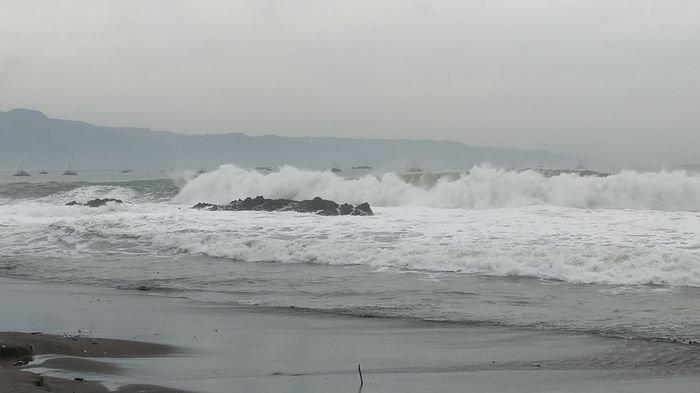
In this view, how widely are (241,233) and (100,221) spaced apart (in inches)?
232

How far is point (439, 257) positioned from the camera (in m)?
13.3

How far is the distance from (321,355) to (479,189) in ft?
68.8

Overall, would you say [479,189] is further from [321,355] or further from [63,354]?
[63,354]

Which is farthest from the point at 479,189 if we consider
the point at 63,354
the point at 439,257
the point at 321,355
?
the point at 63,354

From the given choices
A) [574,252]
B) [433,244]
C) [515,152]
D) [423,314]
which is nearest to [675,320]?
[423,314]

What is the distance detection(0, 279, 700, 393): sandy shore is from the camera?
572 centimetres

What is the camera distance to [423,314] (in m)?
8.87

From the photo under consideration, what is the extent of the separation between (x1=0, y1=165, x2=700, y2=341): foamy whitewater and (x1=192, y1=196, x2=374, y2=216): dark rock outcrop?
35.5 inches

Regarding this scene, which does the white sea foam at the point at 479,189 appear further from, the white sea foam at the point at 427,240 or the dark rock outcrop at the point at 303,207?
the dark rock outcrop at the point at 303,207

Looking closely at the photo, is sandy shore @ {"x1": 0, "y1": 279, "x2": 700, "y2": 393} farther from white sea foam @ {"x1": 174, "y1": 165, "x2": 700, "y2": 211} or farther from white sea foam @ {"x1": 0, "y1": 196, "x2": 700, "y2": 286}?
white sea foam @ {"x1": 174, "y1": 165, "x2": 700, "y2": 211}

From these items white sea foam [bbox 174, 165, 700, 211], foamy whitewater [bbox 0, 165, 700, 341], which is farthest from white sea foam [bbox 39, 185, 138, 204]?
foamy whitewater [bbox 0, 165, 700, 341]

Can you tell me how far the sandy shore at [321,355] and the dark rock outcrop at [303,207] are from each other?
13145 mm

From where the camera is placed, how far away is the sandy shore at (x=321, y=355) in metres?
5.72

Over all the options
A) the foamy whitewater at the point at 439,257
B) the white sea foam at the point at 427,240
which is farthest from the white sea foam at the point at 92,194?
the white sea foam at the point at 427,240
